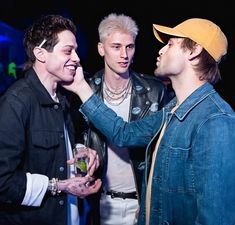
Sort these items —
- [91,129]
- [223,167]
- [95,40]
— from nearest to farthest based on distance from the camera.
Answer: [223,167], [91,129], [95,40]

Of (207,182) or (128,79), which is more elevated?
(128,79)

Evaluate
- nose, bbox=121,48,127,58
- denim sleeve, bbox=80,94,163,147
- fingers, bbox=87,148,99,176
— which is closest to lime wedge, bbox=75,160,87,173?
fingers, bbox=87,148,99,176

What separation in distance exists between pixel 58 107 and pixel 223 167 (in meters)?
1.10

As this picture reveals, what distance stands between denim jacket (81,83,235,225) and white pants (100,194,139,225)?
66 cm

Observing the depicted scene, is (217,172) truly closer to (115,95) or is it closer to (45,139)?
(45,139)

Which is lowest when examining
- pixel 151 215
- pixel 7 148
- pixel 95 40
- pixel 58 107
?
pixel 151 215

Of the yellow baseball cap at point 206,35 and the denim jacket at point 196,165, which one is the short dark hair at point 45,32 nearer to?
the yellow baseball cap at point 206,35

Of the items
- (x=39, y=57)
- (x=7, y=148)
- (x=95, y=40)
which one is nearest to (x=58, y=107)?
(x=39, y=57)

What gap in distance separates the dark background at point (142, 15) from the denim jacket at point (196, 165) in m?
5.08

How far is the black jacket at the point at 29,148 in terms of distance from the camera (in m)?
1.82

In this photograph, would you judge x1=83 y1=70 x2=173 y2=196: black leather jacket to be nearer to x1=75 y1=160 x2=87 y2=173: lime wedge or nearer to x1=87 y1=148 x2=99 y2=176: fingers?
x1=87 y1=148 x2=99 y2=176: fingers

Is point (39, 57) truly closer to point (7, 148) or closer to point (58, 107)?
point (58, 107)

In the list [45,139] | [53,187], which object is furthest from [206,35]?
[53,187]

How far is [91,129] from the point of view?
2809 millimetres
